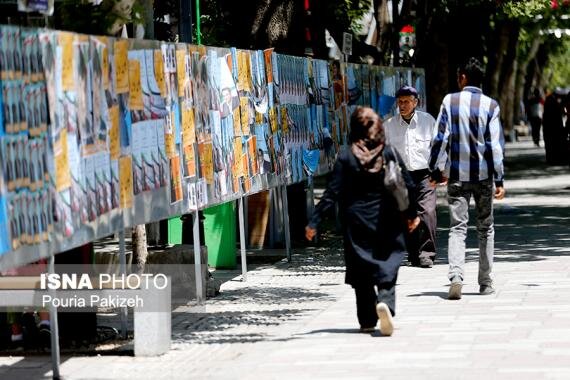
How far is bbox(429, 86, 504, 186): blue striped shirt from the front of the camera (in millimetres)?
13250

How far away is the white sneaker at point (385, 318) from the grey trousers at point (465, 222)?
221 cm

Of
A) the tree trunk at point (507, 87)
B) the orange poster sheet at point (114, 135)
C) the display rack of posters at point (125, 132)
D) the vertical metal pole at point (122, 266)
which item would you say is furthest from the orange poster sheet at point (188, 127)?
the tree trunk at point (507, 87)

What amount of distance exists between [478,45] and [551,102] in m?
3.11

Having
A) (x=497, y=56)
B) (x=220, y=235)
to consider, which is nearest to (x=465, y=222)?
(x=220, y=235)

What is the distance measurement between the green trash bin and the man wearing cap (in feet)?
6.10

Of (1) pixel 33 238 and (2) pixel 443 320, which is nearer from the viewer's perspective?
(1) pixel 33 238

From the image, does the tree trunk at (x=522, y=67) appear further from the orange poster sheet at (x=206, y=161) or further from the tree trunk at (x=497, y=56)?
the orange poster sheet at (x=206, y=161)

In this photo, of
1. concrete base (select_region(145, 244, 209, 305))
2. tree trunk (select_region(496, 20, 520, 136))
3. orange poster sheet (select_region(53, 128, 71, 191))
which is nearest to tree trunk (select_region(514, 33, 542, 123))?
tree trunk (select_region(496, 20, 520, 136))

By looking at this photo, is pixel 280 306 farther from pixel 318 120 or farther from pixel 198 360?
pixel 318 120

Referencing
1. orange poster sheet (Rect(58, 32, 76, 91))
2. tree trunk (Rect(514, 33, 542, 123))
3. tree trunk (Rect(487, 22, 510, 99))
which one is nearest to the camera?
orange poster sheet (Rect(58, 32, 76, 91))

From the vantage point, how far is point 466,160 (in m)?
13.3

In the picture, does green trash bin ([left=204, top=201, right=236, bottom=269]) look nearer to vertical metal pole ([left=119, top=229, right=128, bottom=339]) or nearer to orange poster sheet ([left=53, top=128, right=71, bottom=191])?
vertical metal pole ([left=119, top=229, right=128, bottom=339])

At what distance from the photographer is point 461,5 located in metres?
32.3

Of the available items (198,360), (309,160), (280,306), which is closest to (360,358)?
(198,360)
